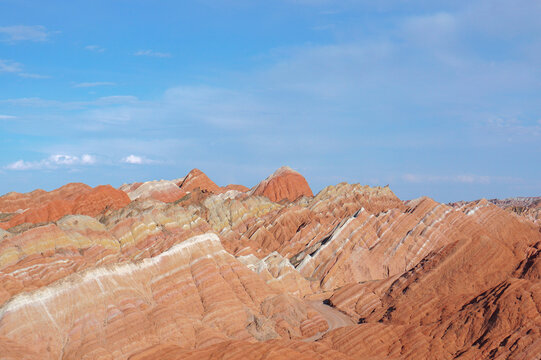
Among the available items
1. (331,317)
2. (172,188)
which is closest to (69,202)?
(172,188)

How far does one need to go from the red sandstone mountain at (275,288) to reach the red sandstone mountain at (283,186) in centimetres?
4832

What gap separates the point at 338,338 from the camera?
5650 centimetres

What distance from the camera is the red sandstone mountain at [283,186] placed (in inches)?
6201

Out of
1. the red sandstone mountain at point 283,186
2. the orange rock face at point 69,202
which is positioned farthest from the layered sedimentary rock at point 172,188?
the orange rock face at point 69,202

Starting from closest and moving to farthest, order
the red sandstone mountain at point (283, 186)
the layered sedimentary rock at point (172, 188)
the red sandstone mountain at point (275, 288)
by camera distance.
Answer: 1. the red sandstone mountain at point (275, 288)
2. the layered sedimentary rock at point (172, 188)
3. the red sandstone mountain at point (283, 186)

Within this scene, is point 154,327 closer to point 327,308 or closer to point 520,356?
point 327,308

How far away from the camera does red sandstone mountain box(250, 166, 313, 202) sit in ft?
517

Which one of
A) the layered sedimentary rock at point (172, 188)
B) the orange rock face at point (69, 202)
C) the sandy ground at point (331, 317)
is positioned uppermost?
the layered sedimentary rock at point (172, 188)

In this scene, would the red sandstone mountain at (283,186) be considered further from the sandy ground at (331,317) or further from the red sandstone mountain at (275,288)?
the sandy ground at (331,317)

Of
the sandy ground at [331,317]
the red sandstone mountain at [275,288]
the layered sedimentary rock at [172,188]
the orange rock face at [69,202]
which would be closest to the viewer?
the red sandstone mountain at [275,288]

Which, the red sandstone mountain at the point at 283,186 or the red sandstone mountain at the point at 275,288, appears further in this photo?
the red sandstone mountain at the point at 283,186

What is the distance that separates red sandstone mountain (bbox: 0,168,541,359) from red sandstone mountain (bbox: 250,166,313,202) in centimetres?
4832

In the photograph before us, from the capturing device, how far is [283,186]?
160 metres

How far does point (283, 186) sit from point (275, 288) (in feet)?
302
